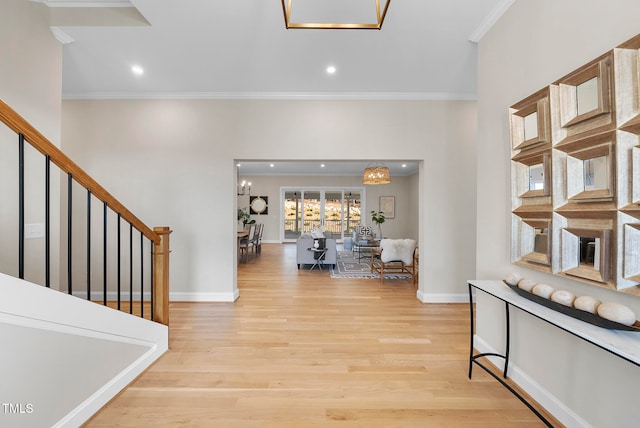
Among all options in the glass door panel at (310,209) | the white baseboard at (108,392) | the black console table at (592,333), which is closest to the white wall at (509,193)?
the black console table at (592,333)

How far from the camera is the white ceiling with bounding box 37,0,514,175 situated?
7.94ft

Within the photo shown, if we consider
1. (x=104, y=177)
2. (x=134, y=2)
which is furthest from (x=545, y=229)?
(x=104, y=177)

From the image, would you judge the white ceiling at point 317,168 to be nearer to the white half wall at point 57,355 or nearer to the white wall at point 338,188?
the white wall at point 338,188

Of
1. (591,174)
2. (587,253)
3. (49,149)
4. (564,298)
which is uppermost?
(49,149)

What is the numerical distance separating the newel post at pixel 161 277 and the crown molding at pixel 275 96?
221 cm

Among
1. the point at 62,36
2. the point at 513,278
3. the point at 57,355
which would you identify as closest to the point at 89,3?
the point at 62,36

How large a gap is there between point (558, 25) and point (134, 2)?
3171mm

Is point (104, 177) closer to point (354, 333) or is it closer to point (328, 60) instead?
point (328, 60)

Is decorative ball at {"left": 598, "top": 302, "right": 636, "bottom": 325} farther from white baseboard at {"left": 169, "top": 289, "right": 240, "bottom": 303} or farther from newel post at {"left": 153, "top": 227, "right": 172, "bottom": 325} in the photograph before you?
white baseboard at {"left": 169, "top": 289, "right": 240, "bottom": 303}

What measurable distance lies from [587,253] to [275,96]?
11.7 feet

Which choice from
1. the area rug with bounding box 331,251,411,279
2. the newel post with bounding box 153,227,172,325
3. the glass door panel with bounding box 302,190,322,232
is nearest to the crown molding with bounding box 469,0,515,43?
the newel post with bounding box 153,227,172,325

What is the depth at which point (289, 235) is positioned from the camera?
34.8 ft

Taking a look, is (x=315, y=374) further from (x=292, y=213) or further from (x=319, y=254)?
(x=292, y=213)

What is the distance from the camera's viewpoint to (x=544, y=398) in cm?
174
